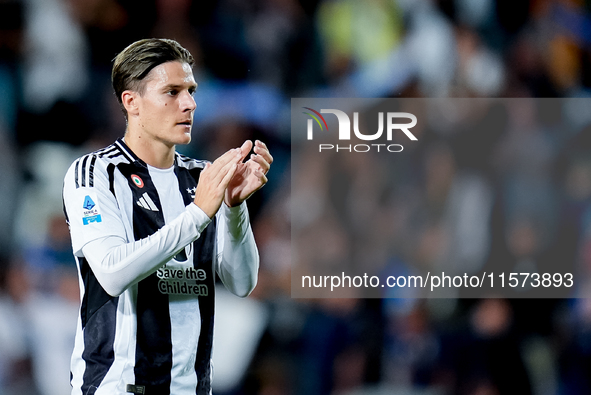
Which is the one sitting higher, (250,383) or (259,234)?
(259,234)

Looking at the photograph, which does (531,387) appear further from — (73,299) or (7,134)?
(7,134)

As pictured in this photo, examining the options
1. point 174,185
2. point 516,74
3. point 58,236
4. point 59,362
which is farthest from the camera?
point 516,74

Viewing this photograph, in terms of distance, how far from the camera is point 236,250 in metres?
2.57

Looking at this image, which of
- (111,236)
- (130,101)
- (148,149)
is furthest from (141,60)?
(111,236)

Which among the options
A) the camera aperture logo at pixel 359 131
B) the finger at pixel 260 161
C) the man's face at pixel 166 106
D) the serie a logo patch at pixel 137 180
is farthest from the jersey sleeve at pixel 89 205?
the camera aperture logo at pixel 359 131

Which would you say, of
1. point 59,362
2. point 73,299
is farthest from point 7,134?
point 59,362

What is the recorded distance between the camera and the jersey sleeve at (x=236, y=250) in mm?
2535

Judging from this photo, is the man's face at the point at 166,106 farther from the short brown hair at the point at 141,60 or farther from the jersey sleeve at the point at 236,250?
the jersey sleeve at the point at 236,250

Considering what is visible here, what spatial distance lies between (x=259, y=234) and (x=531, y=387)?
2.43 metres

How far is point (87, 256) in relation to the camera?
227cm

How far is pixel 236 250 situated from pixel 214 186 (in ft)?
1.21

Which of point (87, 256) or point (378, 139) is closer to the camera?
point (87, 256)

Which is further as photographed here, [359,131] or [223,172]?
[359,131]

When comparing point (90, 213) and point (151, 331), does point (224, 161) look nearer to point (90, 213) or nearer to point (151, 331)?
point (90, 213)
